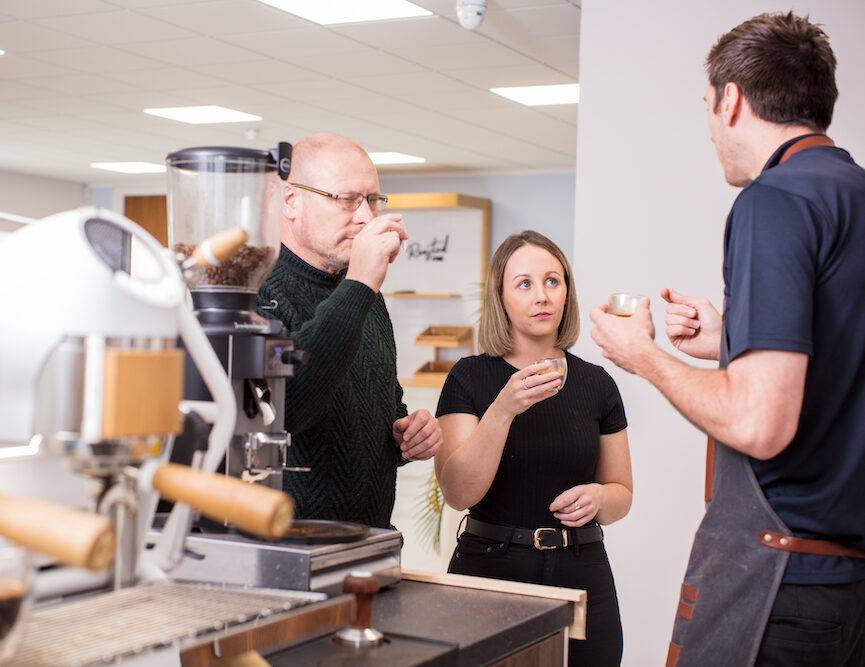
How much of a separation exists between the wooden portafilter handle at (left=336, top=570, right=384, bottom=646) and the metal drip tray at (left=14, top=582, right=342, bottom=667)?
0.24 ft

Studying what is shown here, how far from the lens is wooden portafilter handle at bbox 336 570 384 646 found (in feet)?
3.78

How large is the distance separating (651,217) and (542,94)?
3.28 metres

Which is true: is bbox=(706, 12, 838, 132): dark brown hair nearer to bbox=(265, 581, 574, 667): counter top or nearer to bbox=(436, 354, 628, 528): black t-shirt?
bbox=(265, 581, 574, 667): counter top

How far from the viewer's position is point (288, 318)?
5.53 ft

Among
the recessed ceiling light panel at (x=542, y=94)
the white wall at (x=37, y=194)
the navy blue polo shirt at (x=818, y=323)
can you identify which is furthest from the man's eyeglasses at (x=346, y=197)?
the white wall at (x=37, y=194)

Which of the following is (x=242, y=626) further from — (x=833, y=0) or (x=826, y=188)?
(x=833, y=0)

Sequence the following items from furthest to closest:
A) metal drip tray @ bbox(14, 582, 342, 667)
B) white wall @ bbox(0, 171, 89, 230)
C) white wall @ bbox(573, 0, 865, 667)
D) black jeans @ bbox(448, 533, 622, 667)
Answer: white wall @ bbox(0, 171, 89, 230)
white wall @ bbox(573, 0, 865, 667)
black jeans @ bbox(448, 533, 622, 667)
metal drip tray @ bbox(14, 582, 342, 667)

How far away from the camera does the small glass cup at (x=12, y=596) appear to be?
785 millimetres

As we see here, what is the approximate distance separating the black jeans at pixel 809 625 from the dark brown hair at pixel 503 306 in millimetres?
1023

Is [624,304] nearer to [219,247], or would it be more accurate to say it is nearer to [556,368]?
[556,368]

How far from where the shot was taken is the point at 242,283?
1.32m

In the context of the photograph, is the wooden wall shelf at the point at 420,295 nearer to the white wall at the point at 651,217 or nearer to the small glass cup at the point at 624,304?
the white wall at the point at 651,217

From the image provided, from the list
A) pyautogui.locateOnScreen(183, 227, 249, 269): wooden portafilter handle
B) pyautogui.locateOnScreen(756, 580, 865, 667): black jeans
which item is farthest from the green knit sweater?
pyautogui.locateOnScreen(756, 580, 865, 667): black jeans

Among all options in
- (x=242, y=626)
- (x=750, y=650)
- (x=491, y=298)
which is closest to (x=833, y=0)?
(x=491, y=298)
